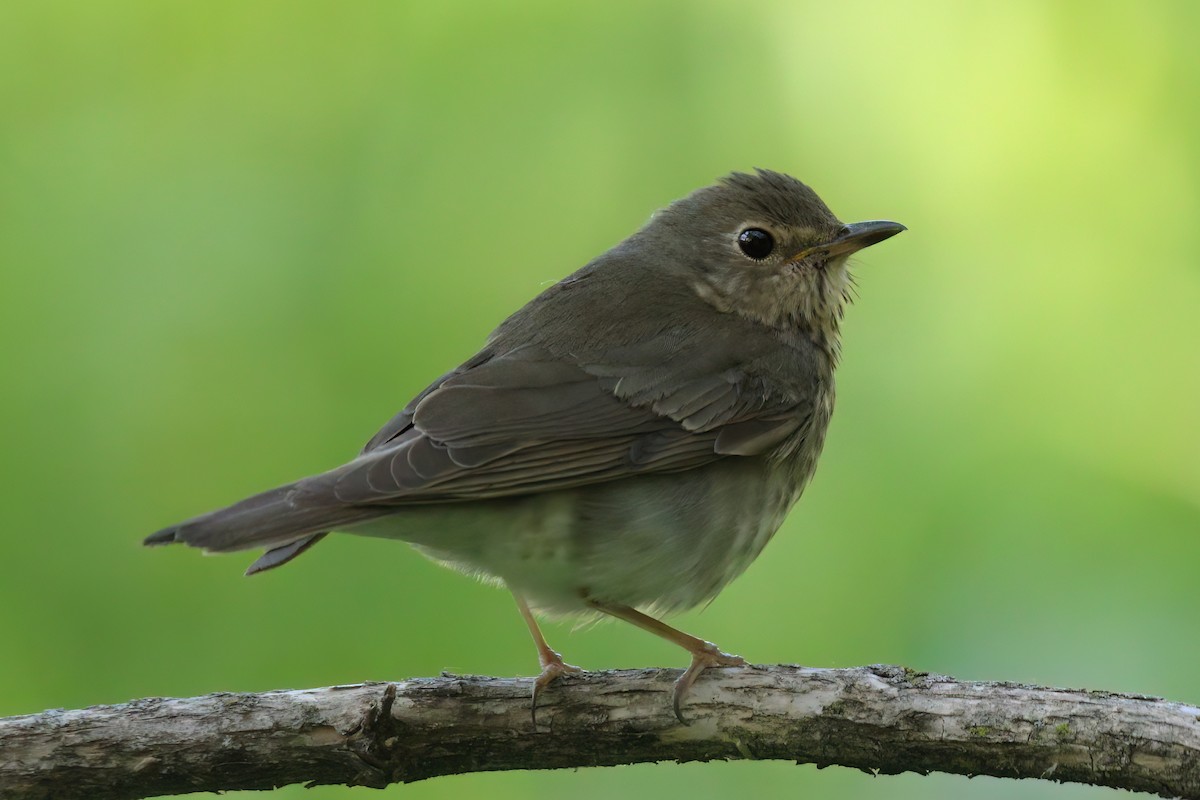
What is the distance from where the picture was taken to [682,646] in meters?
4.57

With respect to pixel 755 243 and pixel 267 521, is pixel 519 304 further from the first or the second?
pixel 267 521

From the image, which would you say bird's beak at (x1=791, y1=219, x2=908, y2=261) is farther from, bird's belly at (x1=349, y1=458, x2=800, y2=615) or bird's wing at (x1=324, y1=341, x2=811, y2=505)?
bird's belly at (x1=349, y1=458, x2=800, y2=615)

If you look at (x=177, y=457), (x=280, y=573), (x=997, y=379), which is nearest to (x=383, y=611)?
(x=280, y=573)

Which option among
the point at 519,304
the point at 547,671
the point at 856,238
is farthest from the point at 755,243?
the point at 547,671

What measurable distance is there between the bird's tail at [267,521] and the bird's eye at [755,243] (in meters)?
2.23

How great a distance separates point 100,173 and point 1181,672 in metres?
4.93

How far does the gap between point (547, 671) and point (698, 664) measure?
1.68 ft

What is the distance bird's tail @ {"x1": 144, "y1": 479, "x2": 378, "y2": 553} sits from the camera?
3.71m

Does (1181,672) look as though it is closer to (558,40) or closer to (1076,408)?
(1076,408)

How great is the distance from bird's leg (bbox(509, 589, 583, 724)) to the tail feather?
0.83 m

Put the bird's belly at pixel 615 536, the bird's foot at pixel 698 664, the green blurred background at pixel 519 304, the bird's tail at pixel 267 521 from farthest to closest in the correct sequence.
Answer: the green blurred background at pixel 519 304, the bird's belly at pixel 615 536, the bird's foot at pixel 698 664, the bird's tail at pixel 267 521

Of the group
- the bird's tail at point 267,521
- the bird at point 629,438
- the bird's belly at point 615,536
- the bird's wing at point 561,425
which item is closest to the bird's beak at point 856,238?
the bird at point 629,438

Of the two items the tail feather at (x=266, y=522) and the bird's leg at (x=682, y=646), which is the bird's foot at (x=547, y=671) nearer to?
the bird's leg at (x=682, y=646)

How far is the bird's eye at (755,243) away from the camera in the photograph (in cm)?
555
